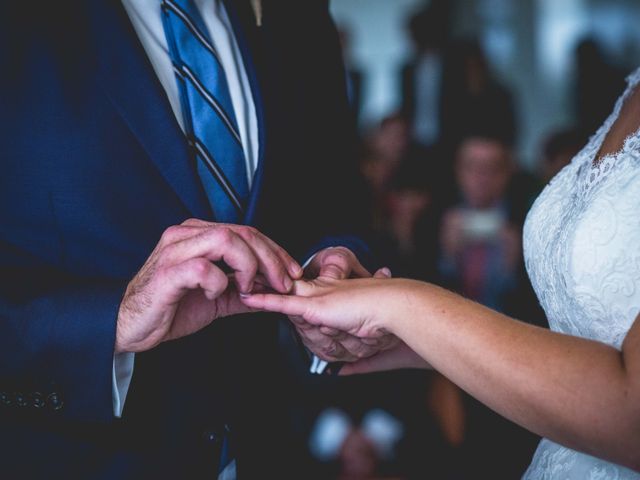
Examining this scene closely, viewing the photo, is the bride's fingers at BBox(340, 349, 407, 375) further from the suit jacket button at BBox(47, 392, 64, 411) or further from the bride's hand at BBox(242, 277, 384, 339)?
the suit jacket button at BBox(47, 392, 64, 411)

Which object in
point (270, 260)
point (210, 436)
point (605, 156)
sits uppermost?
point (605, 156)

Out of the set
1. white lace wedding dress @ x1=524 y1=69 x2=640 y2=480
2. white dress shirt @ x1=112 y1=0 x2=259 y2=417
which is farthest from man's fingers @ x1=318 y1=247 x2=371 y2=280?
white lace wedding dress @ x1=524 y1=69 x2=640 y2=480

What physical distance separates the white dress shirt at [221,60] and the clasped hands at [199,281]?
11 cm

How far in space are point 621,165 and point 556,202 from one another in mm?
224

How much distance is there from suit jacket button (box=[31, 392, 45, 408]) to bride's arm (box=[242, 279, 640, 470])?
1.27ft

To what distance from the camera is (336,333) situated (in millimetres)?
1479

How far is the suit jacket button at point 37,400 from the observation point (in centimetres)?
137

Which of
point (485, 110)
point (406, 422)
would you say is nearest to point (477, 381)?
point (406, 422)

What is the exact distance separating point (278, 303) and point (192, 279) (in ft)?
0.63

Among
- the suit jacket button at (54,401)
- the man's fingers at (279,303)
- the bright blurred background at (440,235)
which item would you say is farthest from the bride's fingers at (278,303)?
the bright blurred background at (440,235)

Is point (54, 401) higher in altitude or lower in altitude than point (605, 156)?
lower

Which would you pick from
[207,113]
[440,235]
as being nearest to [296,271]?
[207,113]

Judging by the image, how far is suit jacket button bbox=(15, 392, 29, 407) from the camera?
1375 mm

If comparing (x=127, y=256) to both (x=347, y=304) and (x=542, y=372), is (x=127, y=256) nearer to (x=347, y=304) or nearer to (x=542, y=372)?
(x=347, y=304)
